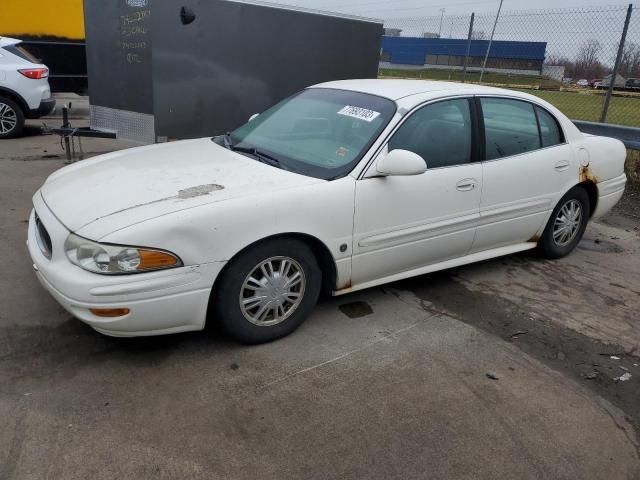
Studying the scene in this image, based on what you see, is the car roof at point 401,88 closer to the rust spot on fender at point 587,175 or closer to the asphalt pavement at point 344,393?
the rust spot on fender at point 587,175

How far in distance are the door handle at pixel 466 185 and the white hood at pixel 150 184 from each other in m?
1.16

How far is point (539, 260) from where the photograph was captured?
16.9 feet

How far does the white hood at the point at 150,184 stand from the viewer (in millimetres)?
3012

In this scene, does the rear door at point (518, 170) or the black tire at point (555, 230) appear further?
the black tire at point (555, 230)

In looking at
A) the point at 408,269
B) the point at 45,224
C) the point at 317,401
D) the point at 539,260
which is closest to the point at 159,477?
the point at 317,401

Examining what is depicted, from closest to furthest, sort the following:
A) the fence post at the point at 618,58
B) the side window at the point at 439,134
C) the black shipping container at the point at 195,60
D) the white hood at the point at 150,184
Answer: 1. the white hood at the point at 150,184
2. the side window at the point at 439,134
3. the black shipping container at the point at 195,60
4. the fence post at the point at 618,58

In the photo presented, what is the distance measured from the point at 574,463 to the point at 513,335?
1.22 meters

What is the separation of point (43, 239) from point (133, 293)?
850mm

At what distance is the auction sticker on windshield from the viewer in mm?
3816

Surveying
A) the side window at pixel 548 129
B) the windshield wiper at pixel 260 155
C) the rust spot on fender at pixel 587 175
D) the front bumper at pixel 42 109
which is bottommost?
the front bumper at pixel 42 109

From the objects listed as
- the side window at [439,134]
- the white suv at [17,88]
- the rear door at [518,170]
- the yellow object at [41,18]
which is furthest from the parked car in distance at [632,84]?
the yellow object at [41,18]

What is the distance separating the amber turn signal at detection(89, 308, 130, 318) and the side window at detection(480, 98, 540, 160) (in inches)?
111

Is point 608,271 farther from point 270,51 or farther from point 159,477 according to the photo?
point 270,51

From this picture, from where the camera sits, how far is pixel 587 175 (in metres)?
4.93
